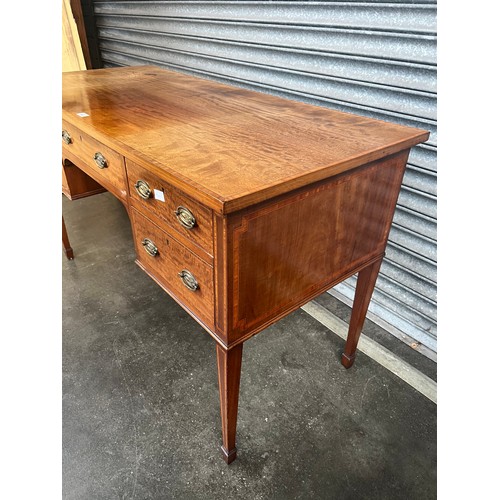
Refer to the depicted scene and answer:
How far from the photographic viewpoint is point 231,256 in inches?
31.6

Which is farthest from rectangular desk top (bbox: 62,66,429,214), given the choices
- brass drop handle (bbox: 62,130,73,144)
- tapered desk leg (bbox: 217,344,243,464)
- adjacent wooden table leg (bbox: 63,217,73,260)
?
adjacent wooden table leg (bbox: 63,217,73,260)

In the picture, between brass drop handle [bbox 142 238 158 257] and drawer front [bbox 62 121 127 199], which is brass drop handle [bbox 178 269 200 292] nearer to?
brass drop handle [bbox 142 238 158 257]

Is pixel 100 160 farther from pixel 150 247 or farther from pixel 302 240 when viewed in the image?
pixel 302 240

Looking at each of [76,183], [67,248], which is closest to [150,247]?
[76,183]

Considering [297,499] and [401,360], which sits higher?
[401,360]

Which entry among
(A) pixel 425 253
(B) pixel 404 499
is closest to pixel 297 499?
(B) pixel 404 499

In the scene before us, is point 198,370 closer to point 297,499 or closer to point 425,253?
point 297,499

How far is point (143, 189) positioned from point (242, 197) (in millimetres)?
363

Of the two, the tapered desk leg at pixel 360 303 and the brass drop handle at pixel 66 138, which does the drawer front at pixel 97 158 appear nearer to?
the brass drop handle at pixel 66 138

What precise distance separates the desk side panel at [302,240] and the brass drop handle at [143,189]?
1.01 ft

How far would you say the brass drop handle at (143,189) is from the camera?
37.9 inches

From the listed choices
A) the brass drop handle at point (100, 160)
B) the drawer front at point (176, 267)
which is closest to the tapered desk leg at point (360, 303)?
the drawer front at point (176, 267)

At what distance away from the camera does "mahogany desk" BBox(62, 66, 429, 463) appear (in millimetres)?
815

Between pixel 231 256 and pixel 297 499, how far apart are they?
0.82 metres
